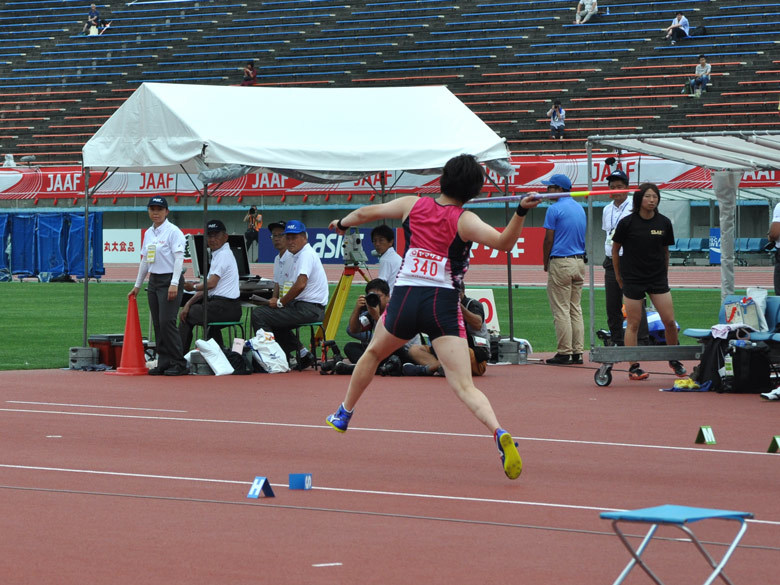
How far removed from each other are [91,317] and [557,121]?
21861 millimetres

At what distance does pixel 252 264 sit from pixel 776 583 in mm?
36389

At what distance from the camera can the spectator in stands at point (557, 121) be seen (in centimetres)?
4081

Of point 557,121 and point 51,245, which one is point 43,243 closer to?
point 51,245

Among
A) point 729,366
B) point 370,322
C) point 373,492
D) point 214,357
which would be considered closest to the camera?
point 373,492

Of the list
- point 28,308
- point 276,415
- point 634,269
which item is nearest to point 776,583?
point 276,415

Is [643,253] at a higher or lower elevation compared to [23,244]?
lower

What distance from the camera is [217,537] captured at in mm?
5977

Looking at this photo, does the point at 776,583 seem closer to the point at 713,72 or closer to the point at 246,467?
the point at 246,467

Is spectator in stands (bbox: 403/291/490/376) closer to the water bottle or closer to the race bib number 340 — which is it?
the water bottle

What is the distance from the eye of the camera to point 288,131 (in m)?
15.0

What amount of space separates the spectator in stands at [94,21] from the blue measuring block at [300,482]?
49.2 metres

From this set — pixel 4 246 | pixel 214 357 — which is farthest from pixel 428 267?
pixel 4 246

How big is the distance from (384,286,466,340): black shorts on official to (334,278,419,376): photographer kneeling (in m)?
5.79

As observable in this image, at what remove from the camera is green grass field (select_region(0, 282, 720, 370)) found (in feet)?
56.3
